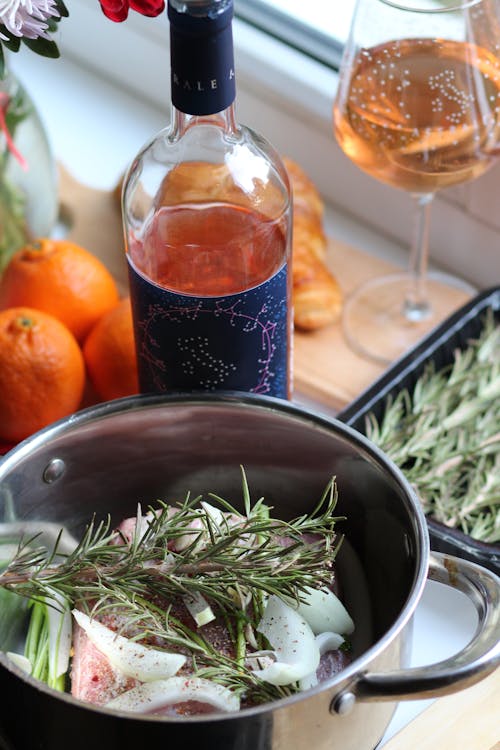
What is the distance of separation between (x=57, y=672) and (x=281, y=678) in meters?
0.16

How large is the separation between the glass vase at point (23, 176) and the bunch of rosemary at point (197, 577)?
0.52 meters

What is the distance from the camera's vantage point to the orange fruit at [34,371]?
95 cm

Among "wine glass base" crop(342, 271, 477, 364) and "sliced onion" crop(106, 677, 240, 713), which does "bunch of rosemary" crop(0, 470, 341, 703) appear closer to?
"sliced onion" crop(106, 677, 240, 713)

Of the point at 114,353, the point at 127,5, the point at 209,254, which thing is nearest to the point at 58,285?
the point at 114,353

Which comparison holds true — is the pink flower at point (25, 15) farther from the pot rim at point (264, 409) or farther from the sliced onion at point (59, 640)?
the sliced onion at point (59, 640)

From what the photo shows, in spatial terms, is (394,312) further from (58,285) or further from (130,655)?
(130,655)

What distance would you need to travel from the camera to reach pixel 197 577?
2.35ft

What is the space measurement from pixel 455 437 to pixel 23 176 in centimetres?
53

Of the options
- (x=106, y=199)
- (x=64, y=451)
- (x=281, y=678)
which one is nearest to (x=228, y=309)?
(x=64, y=451)

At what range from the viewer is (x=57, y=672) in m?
0.75

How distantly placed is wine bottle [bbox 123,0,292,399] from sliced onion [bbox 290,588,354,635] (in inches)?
7.1

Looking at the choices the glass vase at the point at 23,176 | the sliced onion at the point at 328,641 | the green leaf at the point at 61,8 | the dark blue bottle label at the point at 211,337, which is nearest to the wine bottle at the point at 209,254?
the dark blue bottle label at the point at 211,337

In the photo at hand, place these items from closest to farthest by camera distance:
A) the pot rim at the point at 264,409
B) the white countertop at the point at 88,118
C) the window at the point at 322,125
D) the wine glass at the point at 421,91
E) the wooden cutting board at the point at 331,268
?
the pot rim at the point at 264,409
the wine glass at the point at 421,91
the wooden cutting board at the point at 331,268
the window at the point at 322,125
the white countertop at the point at 88,118

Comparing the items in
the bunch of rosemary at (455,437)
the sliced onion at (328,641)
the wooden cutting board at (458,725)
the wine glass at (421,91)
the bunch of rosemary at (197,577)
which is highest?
the wine glass at (421,91)
